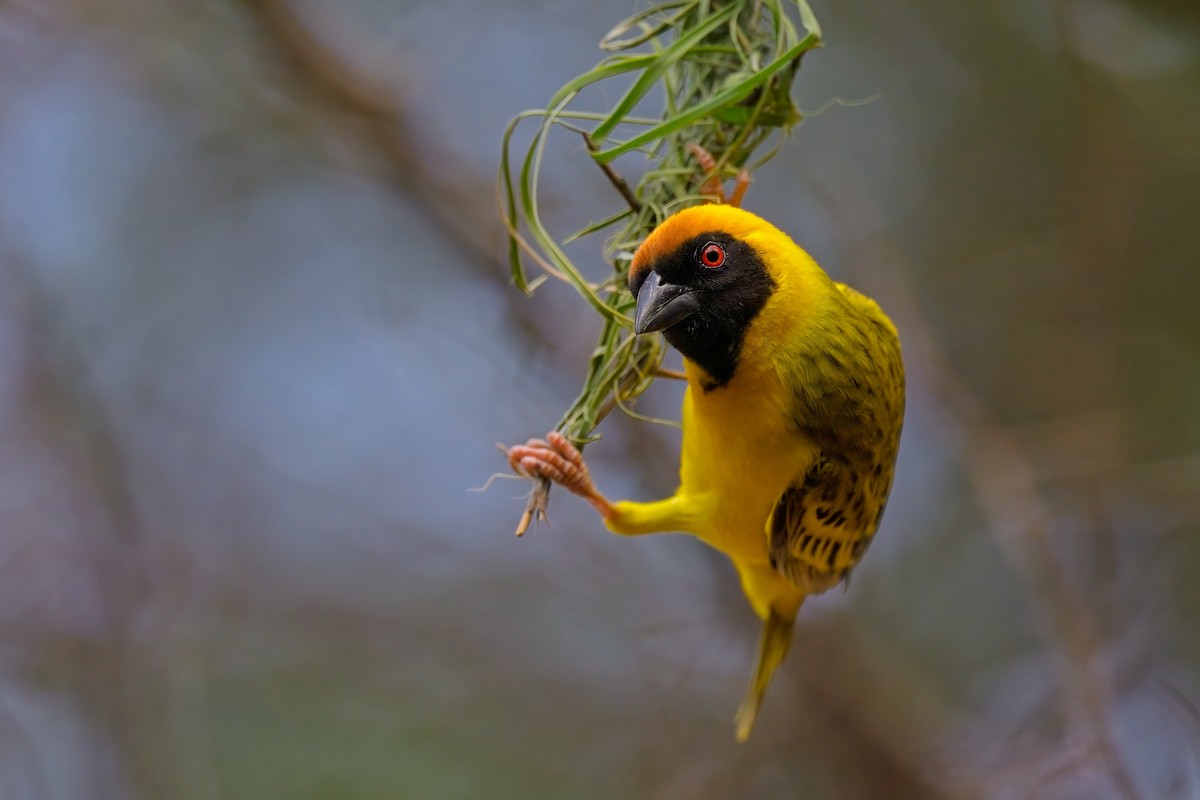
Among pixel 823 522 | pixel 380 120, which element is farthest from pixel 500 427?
pixel 823 522

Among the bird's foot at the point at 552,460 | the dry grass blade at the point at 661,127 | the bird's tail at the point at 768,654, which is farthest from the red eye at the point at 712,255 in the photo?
the bird's tail at the point at 768,654

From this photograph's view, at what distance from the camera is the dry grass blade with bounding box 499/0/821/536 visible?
1.35 m

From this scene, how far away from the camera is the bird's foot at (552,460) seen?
58.7 inches

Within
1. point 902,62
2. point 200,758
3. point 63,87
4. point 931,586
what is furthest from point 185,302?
point 931,586

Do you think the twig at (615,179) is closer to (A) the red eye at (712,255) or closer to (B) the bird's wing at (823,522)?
(A) the red eye at (712,255)

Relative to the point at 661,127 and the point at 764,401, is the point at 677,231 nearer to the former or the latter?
the point at 661,127

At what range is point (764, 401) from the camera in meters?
1.53

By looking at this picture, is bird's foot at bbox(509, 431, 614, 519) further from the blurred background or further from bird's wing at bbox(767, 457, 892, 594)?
the blurred background

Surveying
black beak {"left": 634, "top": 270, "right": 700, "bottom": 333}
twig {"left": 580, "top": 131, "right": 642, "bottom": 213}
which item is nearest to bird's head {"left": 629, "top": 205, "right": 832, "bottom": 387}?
black beak {"left": 634, "top": 270, "right": 700, "bottom": 333}

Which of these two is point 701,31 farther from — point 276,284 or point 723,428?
point 276,284

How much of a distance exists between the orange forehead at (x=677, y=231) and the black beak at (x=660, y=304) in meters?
0.02

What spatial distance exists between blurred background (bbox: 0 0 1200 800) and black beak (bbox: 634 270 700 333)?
153 centimetres

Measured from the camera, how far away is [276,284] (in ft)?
10.4

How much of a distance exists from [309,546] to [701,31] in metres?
2.28
